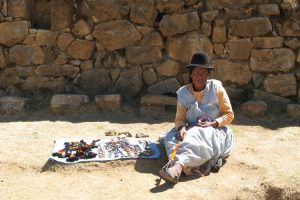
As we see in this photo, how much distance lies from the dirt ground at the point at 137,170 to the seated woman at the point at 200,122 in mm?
168

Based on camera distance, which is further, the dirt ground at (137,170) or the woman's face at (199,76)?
the woman's face at (199,76)

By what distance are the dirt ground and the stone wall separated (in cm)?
78

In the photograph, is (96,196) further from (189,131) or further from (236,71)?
(236,71)

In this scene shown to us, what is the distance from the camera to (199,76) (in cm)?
375

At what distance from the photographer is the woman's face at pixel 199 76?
147 inches

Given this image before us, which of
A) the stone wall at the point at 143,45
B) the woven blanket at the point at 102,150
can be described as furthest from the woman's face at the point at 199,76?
the stone wall at the point at 143,45

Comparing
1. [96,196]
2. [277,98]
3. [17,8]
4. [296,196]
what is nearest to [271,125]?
[277,98]

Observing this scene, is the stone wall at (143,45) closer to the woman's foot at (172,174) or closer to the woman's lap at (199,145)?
the woman's lap at (199,145)

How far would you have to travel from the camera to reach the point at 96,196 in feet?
10.4

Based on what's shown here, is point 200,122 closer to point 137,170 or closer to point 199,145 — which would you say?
point 199,145

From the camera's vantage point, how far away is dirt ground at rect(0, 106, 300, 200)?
10.5 ft

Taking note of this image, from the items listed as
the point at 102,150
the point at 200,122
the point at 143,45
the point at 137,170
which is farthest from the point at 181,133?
the point at 143,45

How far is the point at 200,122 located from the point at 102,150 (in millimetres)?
1001

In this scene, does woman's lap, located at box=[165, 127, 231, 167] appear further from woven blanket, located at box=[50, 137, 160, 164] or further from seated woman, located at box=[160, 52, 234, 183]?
woven blanket, located at box=[50, 137, 160, 164]
